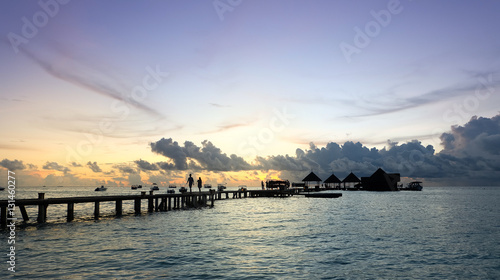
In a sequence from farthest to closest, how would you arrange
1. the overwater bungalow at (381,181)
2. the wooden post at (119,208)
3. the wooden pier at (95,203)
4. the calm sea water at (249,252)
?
the overwater bungalow at (381,181)
the wooden post at (119,208)
the wooden pier at (95,203)
the calm sea water at (249,252)

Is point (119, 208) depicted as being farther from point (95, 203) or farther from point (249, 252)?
point (249, 252)

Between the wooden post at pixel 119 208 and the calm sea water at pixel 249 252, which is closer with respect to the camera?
the calm sea water at pixel 249 252

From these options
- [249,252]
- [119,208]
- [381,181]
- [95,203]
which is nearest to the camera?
[249,252]

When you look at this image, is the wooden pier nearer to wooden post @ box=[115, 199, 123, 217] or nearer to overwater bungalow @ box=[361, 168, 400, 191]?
wooden post @ box=[115, 199, 123, 217]

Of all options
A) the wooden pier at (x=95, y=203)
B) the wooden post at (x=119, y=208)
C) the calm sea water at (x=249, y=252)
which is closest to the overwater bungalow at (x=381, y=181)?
the wooden pier at (x=95, y=203)

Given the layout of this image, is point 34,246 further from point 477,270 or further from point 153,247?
point 477,270

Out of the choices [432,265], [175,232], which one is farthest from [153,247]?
[432,265]

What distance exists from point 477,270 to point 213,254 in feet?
43.6

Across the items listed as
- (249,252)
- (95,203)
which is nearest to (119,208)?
(95,203)

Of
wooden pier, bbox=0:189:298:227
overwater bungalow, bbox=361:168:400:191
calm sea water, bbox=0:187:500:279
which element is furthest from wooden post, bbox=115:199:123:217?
overwater bungalow, bbox=361:168:400:191

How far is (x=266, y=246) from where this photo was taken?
71.6ft

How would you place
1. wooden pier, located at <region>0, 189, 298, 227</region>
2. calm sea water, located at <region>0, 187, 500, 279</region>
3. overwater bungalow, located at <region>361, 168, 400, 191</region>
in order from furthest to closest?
overwater bungalow, located at <region>361, 168, 400, 191</region>, wooden pier, located at <region>0, 189, 298, 227</region>, calm sea water, located at <region>0, 187, 500, 279</region>

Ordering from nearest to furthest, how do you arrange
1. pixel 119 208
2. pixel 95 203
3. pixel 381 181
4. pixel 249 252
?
pixel 249 252, pixel 95 203, pixel 119 208, pixel 381 181

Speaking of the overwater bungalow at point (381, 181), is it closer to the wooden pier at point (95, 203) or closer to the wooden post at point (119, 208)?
the wooden pier at point (95, 203)
